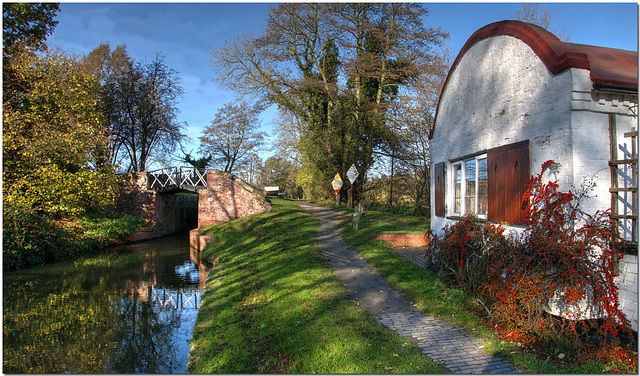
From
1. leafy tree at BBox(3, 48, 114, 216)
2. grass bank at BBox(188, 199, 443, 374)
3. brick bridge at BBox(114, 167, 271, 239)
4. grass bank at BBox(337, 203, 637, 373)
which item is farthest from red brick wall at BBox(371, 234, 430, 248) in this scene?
leafy tree at BBox(3, 48, 114, 216)

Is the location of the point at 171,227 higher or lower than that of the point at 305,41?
lower

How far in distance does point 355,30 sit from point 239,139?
22.9m

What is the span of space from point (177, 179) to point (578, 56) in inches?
985

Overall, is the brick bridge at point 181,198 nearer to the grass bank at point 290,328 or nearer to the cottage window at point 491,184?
the grass bank at point 290,328

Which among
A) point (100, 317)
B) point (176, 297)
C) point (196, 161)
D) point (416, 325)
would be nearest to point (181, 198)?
point (196, 161)

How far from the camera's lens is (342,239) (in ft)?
41.5

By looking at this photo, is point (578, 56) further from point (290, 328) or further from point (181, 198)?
point (181, 198)

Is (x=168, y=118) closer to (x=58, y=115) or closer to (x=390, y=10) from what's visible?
(x=58, y=115)

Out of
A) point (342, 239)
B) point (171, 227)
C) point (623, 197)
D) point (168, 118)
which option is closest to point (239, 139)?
point (168, 118)

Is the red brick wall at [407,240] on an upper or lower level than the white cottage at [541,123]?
lower

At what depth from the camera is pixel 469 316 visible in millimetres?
→ 5375

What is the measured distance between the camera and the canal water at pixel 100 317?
6203 millimetres

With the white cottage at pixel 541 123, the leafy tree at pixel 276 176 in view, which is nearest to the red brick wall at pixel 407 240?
the white cottage at pixel 541 123

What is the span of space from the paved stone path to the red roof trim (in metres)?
3.81
